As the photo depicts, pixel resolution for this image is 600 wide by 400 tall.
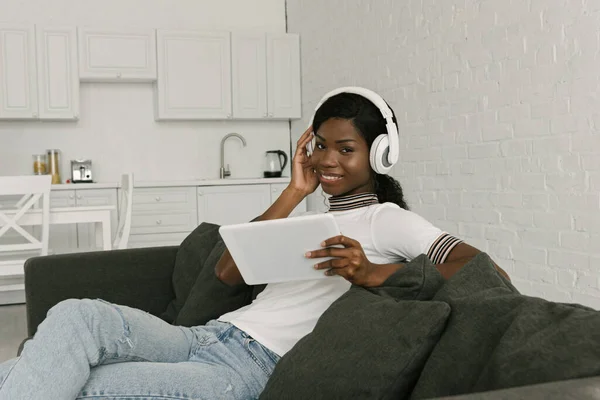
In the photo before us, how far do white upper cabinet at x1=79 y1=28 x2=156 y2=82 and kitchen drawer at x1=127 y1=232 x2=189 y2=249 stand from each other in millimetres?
1299

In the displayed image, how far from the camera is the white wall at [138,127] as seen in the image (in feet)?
19.8

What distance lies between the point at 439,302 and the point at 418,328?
7cm

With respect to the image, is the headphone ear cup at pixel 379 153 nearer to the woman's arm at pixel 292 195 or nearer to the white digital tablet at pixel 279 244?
the woman's arm at pixel 292 195

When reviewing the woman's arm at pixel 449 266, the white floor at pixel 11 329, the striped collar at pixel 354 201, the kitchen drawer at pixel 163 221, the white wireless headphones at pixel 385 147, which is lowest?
the white floor at pixel 11 329

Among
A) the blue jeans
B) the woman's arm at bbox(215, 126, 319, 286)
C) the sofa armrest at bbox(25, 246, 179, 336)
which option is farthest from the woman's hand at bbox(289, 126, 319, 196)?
the sofa armrest at bbox(25, 246, 179, 336)

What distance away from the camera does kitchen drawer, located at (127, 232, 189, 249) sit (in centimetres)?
586

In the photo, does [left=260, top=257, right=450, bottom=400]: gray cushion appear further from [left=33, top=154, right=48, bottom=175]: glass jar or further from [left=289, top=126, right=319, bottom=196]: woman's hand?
[left=33, top=154, right=48, bottom=175]: glass jar

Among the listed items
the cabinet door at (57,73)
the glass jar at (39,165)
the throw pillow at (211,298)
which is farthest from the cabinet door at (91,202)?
the throw pillow at (211,298)

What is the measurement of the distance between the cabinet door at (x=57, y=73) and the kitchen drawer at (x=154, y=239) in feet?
3.56

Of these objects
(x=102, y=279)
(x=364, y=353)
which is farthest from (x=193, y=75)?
(x=364, y=353)

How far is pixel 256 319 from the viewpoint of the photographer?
1.73m

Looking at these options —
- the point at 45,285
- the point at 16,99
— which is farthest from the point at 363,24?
the point at 45,285

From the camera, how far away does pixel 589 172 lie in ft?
10.3

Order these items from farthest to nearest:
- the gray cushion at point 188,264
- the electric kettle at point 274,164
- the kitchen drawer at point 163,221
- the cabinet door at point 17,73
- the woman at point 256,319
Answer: the electric kettle at point 274,164, the kitchen drawer at point 163,221, the cabinet door at point 17,73, the gray cushion at point 188,264, the woman at point 256,319
